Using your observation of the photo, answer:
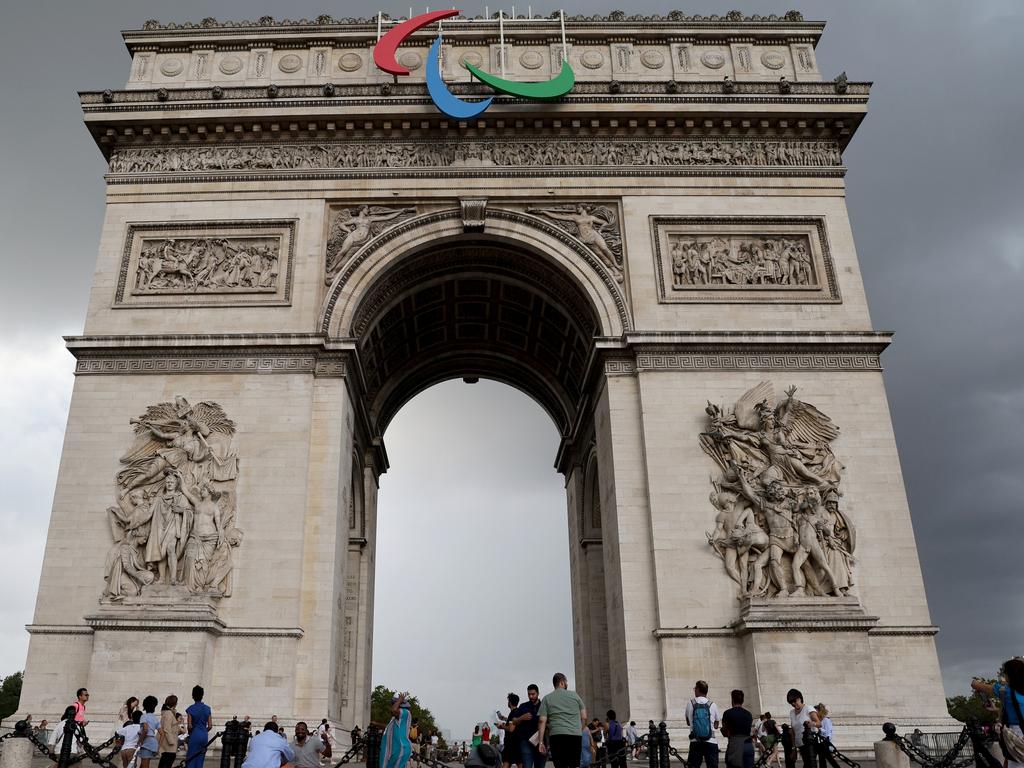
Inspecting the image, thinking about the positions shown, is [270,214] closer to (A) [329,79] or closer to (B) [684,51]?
(A) [329,79]

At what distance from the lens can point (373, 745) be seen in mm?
11578

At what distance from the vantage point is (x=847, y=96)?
905 inches

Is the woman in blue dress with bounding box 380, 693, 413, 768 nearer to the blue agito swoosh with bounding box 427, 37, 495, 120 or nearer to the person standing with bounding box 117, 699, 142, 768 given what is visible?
the person standing with bounding box 117, 699, 142, 768

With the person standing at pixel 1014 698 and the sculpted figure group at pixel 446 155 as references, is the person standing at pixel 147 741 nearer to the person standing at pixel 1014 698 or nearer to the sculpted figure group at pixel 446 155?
the person standing at pixel 1014 698

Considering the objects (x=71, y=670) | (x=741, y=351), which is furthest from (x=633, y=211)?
(x=71, y=670)

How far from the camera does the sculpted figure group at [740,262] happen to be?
72.0ft

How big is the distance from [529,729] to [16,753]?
6219mm

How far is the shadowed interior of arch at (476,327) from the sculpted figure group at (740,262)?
2.68 m

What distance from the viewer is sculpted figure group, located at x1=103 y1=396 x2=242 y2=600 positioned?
18.4 metres

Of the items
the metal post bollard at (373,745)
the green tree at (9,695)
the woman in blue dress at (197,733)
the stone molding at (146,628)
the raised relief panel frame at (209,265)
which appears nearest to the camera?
the woman in blue dress at (197,733)

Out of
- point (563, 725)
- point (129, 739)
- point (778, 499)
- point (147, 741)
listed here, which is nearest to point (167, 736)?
point (147, 741)

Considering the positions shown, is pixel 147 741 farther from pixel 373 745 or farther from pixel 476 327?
pixel 476 327

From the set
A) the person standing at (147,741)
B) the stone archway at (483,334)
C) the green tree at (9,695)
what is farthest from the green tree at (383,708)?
the person standing at (147,741)

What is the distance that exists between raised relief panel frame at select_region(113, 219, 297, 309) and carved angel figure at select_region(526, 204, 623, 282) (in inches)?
256
